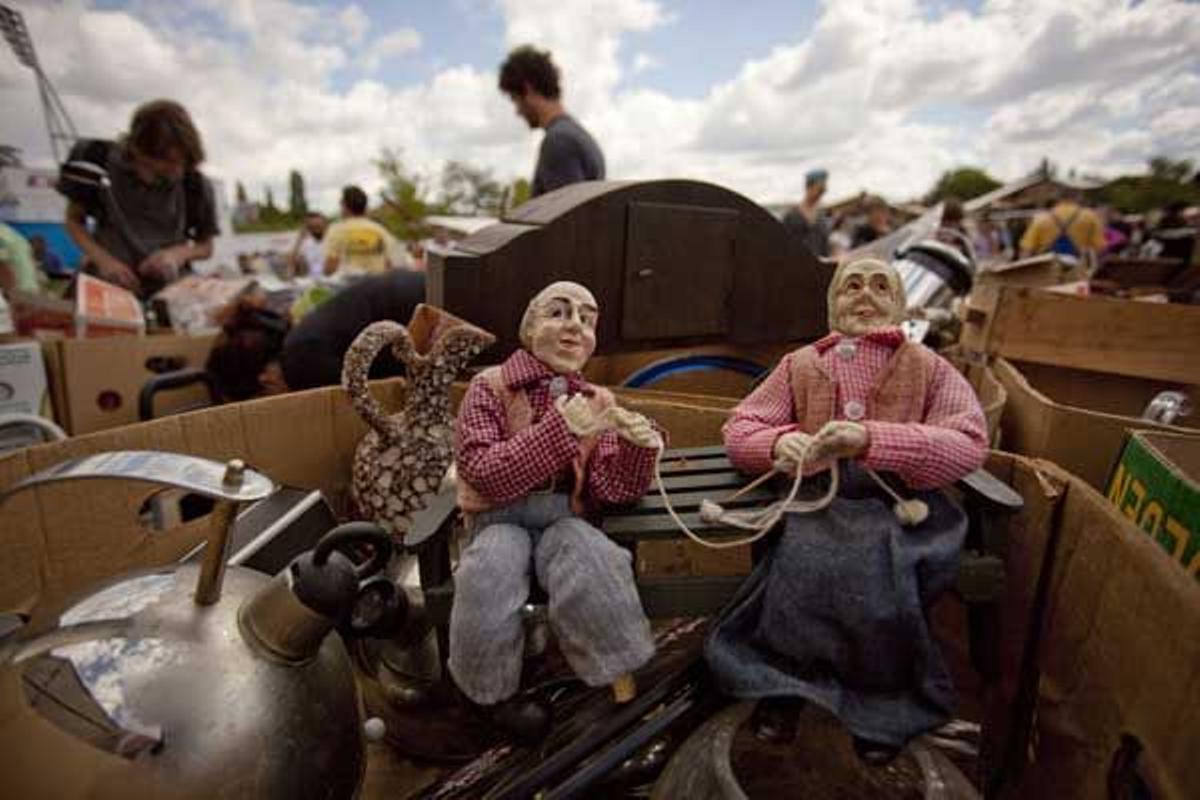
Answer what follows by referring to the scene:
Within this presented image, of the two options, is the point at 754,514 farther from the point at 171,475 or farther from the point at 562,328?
the point at 171,475

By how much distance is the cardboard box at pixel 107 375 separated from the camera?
1.66 m

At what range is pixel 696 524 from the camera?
2.91 feet

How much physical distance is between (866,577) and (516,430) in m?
0.50

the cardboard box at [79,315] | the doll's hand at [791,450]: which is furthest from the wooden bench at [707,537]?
the cardboard box at [79,315]

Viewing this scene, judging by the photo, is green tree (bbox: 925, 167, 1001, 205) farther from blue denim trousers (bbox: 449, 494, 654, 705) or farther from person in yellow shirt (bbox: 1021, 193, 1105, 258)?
blue denim trousers (bbox: 449, 494, 654, 705)

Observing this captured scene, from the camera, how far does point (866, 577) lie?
77 centimetres

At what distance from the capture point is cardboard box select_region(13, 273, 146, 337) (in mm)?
1842

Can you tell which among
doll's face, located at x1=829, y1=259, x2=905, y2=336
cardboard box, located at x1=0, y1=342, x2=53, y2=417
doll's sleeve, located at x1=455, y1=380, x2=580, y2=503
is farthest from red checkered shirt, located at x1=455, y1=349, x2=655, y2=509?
cardboard box, located at x1=0, y1=342, x2=53, y2=417

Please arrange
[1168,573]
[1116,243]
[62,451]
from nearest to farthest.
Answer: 1. [1168,573]
2. [62,451]
3. [1116,243]

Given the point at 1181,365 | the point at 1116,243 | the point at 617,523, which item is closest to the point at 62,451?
the point at 617,523

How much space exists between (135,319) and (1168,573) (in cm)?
241

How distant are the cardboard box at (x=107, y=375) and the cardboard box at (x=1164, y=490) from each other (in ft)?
7.27

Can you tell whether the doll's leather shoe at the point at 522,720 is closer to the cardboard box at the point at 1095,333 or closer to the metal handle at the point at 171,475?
the metal handle at the point at 171,475

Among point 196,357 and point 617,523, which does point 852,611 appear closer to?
point 617,523
